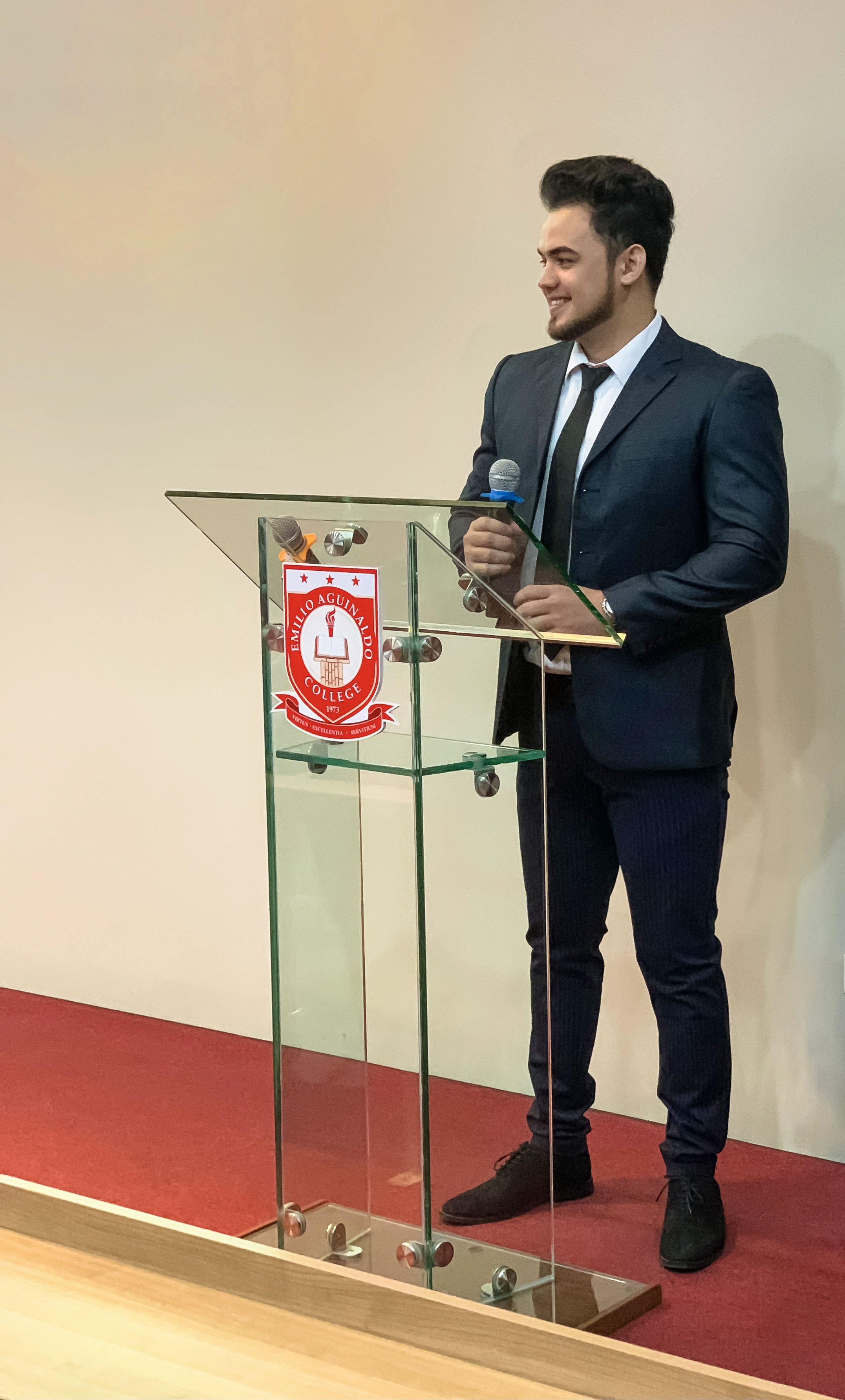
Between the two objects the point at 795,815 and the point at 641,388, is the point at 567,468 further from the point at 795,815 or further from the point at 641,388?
the point at 795,815

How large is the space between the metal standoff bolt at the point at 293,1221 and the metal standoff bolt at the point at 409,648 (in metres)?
0.83

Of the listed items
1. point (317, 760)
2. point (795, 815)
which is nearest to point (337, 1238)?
point (317, 760)

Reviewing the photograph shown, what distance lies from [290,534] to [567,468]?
759 mm

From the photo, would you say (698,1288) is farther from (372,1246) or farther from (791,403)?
(791,403)

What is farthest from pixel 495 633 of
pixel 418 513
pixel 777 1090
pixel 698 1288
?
pixel 777 1090

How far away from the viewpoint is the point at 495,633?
1936 millimetres

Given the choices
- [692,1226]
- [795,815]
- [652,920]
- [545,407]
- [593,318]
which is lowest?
[692,1226]

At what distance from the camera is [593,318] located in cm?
253

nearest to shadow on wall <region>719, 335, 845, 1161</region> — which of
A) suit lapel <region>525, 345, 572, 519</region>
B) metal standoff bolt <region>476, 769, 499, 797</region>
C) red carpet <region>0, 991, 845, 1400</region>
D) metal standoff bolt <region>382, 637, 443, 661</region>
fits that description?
red carpet <region>0, 991, 845, 1400</region>

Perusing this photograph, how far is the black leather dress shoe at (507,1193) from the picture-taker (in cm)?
206

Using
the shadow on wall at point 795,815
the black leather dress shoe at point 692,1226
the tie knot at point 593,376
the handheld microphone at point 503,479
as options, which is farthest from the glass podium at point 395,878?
the shadow on wall at point 795,815

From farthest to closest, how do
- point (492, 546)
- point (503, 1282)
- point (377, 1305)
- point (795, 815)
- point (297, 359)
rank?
point (297, 359) < point (795, 815) < point (503, 1282) < point (492, 546) < point (377, 1305)

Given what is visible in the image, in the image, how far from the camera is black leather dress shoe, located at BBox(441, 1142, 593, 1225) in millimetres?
2059

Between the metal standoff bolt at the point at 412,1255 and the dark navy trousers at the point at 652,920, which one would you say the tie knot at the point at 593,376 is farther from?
the metal standoff bolt at the point at 412,1255
